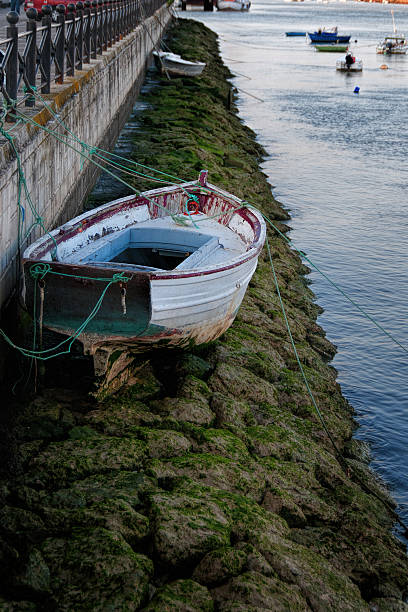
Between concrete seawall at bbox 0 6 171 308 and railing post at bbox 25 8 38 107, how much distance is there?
0.30 m

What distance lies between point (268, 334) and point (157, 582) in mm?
5619

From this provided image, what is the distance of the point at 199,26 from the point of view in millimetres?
62219

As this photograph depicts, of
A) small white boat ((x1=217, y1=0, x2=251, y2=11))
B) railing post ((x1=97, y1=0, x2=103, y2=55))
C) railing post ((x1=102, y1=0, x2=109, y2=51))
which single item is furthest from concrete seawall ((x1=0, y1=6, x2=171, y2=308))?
small white boat ((x1=217, y1=0, x2=251, y2=11))

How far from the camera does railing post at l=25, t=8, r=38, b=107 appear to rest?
898 cm

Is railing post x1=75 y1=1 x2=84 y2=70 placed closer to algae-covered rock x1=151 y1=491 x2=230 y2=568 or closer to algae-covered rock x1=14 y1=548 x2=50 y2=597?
algae-covered rock x1=151 y1=491 x2=230 y2=568

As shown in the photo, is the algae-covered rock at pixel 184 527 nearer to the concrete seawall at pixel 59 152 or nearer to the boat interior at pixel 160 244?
the concrete seawall at pixel 59 152

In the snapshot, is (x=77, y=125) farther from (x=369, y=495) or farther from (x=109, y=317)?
(x=369, y=495)

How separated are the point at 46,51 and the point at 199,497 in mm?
7054

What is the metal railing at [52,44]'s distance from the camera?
8.17 m

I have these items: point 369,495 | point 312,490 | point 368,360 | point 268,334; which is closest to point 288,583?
point 312,490

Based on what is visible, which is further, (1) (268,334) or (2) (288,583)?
(1) (268,334)

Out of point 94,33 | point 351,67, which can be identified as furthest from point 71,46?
point 351,67

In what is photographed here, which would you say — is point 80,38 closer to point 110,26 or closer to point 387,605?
point 110,26

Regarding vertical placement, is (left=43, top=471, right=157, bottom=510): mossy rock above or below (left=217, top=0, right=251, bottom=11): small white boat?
below
